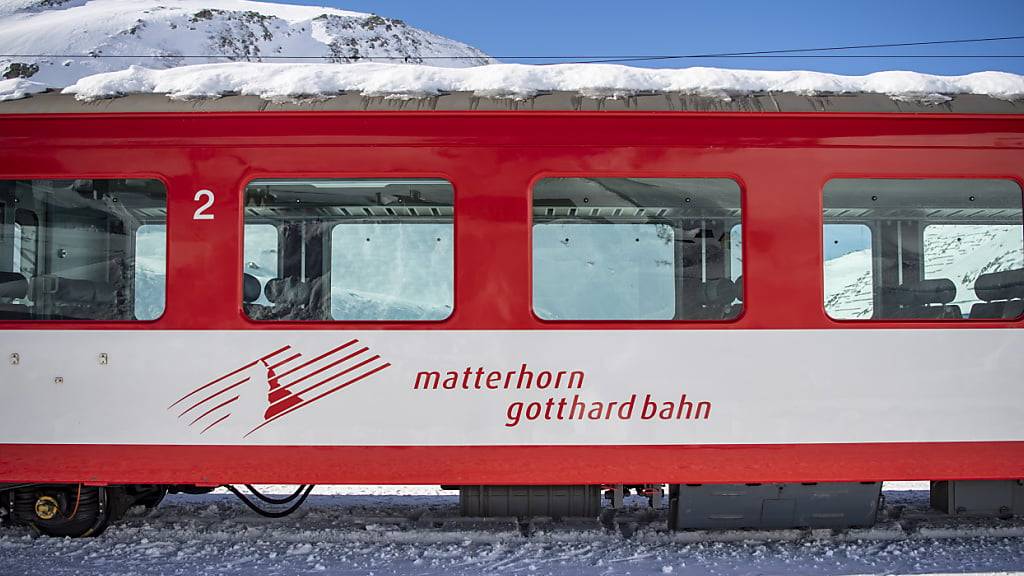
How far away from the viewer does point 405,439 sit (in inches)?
185

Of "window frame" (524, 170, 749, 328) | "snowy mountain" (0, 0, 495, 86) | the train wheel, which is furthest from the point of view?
"snowy mountain" (0, 0, 495, 86)

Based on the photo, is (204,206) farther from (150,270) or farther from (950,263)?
(950,263)

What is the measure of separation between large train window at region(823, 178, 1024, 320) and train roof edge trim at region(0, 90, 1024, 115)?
1.41 ft

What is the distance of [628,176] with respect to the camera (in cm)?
478

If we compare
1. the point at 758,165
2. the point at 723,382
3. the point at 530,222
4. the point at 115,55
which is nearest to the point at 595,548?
the point at 723,382

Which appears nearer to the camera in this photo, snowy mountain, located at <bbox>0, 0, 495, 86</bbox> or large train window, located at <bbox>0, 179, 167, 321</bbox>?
large train window, located at <bbox>0, 179, 167, 321</bbox>

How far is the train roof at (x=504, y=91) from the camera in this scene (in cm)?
478

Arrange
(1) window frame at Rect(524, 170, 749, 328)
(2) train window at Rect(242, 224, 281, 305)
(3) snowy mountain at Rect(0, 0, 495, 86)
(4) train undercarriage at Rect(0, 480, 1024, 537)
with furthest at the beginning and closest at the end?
(3) snowy mountain at Rect(0, 0, 495, 86) < (4) train undercarriage at Rect(0, 480, 1024, 537) < (2) train window at Rect(242, 224, 281, 305) < (1) window frame at Rect(524, 170, 749, 328)

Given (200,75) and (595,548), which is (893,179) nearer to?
(595,548)

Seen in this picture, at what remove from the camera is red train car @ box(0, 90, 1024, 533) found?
4.69 metres

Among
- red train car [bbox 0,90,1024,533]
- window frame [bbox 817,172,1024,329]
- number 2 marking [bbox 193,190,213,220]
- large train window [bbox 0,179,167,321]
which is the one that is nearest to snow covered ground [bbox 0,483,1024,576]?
red train car [bbox 0,90,1024,533]

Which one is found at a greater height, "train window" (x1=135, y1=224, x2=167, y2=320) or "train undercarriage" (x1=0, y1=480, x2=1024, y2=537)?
"train window" (x1=135, y1=224, x2=167, y2=320)

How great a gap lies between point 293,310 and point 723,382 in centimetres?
249

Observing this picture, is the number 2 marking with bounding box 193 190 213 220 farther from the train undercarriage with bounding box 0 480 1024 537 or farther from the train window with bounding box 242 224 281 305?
the train undercarriage with bounding box 0 480 1024 537
